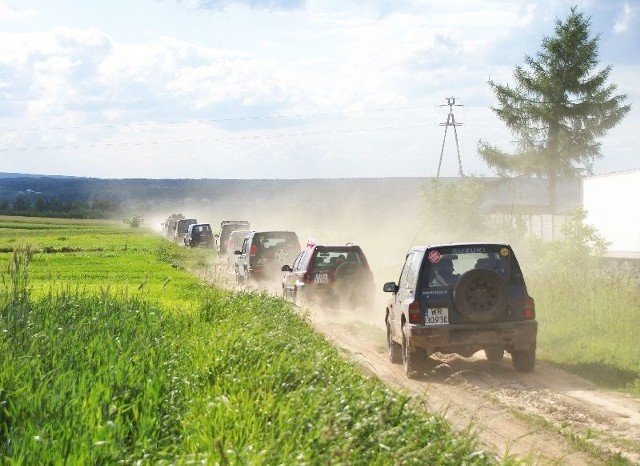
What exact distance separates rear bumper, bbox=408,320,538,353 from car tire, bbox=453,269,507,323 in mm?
170

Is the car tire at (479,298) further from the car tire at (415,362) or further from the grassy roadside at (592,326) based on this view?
the grassy roadside at (592,326)

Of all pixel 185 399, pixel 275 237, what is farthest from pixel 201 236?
pixel 185 399

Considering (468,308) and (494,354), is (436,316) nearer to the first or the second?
(468,308)

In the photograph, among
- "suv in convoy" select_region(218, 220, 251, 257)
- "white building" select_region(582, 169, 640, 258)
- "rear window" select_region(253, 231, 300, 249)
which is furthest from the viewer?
"suv in convoy" select_region(218, 220, 251, 257)

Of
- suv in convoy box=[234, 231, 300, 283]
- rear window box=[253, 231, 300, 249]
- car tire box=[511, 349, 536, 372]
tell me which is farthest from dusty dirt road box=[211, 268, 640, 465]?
rear window box=[253, 231, 300, 249]

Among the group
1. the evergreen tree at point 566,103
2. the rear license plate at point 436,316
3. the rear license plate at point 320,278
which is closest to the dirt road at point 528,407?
the rear license plate at point 436,316

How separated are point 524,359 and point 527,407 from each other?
2500 mm

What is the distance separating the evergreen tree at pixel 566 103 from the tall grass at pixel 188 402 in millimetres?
48273

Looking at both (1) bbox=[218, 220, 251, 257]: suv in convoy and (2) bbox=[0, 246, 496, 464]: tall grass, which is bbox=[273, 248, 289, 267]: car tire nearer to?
(1) bbox=[218, 220, 251, 257]: suv in convoy

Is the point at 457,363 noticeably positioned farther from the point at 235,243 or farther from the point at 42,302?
the point at 235,243

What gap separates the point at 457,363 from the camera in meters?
15.0

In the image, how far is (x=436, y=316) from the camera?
13.8m

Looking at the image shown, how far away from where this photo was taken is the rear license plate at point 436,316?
1376 cm

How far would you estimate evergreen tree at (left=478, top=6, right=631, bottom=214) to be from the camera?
191 ft
